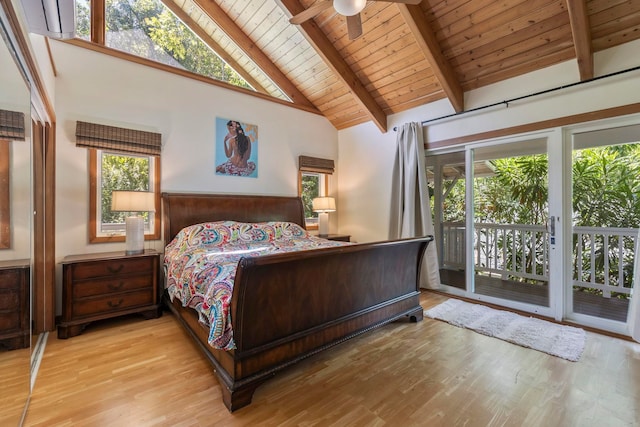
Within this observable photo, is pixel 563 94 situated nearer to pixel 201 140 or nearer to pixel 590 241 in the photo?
pixel 590 241

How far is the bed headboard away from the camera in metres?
3.44

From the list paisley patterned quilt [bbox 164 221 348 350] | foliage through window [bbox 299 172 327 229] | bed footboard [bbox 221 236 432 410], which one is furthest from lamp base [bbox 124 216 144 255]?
foliage through window [bbox 299 172 327 229]

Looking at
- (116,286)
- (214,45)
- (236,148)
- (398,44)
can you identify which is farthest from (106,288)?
(398,44)

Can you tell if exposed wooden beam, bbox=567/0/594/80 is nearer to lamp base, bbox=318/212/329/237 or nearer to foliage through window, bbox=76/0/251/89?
lamp base, bbox=318/212/329/237

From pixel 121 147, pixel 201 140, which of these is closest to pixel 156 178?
pixel 121 147

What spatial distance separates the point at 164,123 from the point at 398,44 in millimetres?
3045

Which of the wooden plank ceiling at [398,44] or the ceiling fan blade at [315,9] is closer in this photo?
the ceiling fan blade at [315,9]

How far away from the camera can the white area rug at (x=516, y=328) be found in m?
2.45

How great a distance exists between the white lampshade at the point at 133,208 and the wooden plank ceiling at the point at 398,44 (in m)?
2.47

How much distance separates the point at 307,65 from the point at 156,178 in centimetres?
267

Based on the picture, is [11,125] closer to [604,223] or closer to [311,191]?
[311,191]

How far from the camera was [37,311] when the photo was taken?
265 cm

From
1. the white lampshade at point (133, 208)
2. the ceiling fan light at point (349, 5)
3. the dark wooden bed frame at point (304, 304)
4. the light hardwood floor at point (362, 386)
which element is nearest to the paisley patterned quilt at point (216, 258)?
the dark wooden bed frame at point (304, 304)

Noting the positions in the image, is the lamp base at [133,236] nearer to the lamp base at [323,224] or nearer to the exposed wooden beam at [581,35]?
the lamp base at [323,224]
